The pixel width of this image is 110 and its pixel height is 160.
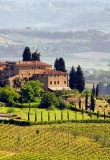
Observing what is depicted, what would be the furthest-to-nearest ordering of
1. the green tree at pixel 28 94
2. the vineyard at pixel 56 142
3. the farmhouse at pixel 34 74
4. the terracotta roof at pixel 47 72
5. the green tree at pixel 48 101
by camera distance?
the terracotta roof at pixel 47 72 < the farmhouse at pixel 34 74 < the green tree at pixel 28 94 < the green tree at pixel 48 101 < the vineyard at pixel 56 142

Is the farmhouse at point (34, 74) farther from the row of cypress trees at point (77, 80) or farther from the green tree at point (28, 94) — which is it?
the green tree at point (28, 94)

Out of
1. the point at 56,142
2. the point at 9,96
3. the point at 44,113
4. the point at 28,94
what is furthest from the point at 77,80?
the point at 56,142

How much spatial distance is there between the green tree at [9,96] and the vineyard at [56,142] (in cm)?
1225

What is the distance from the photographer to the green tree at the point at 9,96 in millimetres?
80688

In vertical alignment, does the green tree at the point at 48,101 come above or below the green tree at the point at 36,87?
below

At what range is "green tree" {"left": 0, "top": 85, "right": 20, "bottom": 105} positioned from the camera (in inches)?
3177

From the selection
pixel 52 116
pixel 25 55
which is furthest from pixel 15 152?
pixel 25 55

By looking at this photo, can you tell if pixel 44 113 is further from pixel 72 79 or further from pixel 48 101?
pixel 72 79

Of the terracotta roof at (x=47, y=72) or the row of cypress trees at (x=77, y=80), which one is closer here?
the terracotta roof at (x=47, y=72)

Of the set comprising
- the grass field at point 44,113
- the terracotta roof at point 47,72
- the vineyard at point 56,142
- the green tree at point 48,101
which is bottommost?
the vineyard at point 56,142

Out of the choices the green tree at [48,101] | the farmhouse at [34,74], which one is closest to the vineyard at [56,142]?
the green tree at [48,101]

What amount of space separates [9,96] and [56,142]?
2151 centimetres

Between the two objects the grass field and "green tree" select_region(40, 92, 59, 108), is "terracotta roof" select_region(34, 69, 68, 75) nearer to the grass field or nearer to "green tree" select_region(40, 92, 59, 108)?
"green tree" select_region(40, 92, 59, 108)

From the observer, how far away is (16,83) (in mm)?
90125
